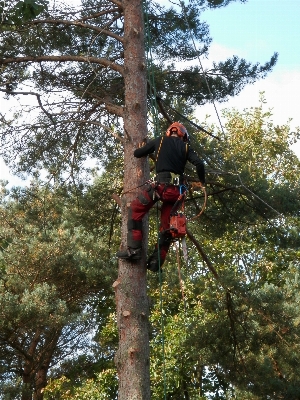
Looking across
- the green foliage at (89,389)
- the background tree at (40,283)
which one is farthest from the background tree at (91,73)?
the green foliage at (89,389)

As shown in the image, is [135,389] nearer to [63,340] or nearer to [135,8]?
[135,8]

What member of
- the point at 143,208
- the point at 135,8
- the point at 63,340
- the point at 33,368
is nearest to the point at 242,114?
the point at 63,340

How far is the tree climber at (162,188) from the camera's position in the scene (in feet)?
20.9

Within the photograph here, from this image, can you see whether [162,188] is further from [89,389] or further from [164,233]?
[89,389]

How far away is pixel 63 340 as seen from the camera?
18688mm

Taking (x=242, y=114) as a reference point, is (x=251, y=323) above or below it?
below

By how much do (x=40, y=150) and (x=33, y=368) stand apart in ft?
30.3

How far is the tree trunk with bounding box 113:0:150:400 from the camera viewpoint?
5984 mm

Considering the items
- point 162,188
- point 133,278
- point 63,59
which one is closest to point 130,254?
point 133,278

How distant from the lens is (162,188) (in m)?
6.37

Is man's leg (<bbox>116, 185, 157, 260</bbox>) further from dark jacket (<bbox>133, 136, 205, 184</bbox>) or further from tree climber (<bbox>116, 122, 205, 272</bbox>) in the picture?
dark jacket (<bbox>133, 136, 205, 184</bbox>)

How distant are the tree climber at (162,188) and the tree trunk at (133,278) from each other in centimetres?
14

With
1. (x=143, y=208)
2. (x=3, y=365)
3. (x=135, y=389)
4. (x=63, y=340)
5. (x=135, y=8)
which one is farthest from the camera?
(x=63, y=340)

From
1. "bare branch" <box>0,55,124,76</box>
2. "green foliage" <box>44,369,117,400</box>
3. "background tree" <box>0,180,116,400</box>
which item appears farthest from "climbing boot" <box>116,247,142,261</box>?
"green foliage" <box>44,369,117,400</box>
